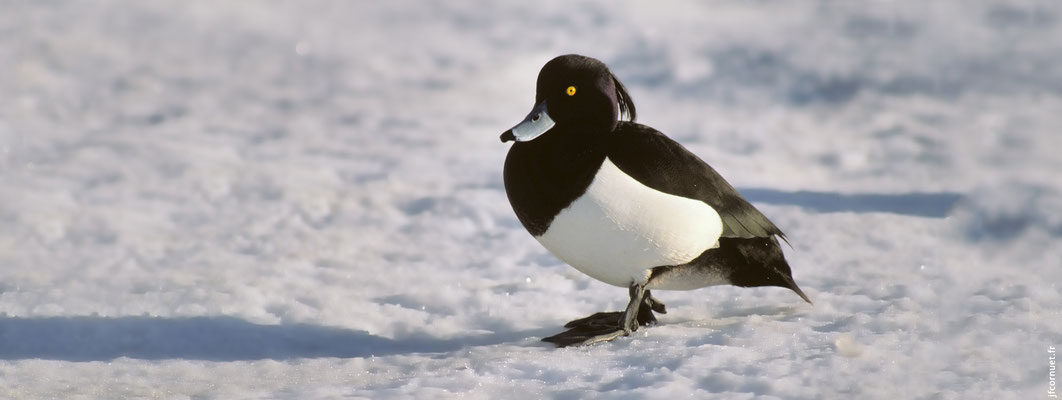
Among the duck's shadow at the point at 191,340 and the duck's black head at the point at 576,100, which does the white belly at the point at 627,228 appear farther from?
the duck's shadow at the point at 191,340


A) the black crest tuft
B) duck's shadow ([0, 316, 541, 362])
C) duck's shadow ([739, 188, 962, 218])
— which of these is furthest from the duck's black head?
duck's shadow ([739, 188, 962, 218])

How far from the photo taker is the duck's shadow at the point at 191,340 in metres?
3.57

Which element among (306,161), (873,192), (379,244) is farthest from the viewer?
(306,161)

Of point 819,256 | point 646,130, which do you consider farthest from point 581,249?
point 819,256

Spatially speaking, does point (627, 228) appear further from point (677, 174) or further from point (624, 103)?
point (624, 103)

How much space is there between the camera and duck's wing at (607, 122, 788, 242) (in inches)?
134

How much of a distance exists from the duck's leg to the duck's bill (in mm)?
632

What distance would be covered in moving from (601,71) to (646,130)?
253 millimetres

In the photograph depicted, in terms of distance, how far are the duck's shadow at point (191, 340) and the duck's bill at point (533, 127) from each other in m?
0.75

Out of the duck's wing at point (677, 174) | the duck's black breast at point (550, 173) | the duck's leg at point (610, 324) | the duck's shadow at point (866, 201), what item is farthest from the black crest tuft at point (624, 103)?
the duck's shadow at point (866, 201)

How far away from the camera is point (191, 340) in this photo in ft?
12.1

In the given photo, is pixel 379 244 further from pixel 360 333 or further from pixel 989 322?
pixel 989 322

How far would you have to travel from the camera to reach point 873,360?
3.13 meters

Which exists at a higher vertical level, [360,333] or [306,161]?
[306,161]
